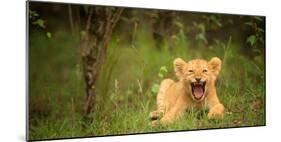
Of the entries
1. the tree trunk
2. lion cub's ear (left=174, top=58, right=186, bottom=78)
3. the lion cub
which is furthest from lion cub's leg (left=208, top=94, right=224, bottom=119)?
the tree trunk

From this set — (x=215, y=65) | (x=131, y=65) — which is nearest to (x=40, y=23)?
(x=131, y=65)

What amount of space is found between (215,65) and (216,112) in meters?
0.31

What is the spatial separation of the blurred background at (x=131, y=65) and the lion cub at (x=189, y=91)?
0.04 meters

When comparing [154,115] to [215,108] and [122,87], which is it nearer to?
[122,87]

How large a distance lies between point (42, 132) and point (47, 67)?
373 mm

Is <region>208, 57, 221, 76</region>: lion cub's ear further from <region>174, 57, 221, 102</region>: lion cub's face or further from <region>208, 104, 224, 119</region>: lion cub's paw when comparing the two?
<region>208, 104, 224, 119</region>: lion cub's paw

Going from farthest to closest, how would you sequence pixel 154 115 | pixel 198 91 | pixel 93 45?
pixel 198 91
pixel 154 115
pixel 93 45

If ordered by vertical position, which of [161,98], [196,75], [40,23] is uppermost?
[40,23]

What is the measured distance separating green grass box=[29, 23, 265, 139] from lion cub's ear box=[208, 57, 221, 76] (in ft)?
0.11

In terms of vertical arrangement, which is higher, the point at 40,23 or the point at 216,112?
the point at 40,23

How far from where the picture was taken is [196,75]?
120 inches

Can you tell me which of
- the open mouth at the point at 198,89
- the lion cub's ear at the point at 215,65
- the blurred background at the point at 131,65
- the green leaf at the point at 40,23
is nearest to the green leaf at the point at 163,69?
the blurred background at the point at 131,65
